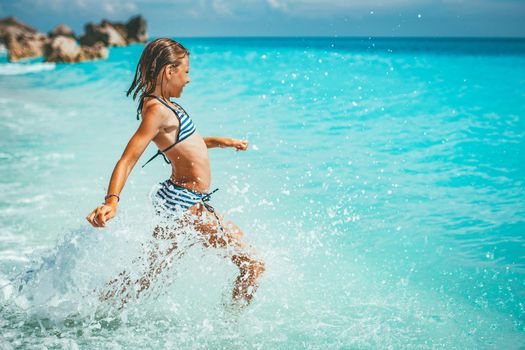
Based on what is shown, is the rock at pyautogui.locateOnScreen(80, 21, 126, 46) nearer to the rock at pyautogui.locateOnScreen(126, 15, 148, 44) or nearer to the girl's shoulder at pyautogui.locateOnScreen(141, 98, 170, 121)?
the rock at pyautogui.locateOnScreen(126, 15, 148, 44)

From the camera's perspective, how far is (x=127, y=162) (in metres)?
2.82

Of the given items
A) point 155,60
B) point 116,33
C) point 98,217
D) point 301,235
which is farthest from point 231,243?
point 116,33

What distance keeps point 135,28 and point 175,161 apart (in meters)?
88.8

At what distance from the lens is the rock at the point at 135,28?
8469 centimetres

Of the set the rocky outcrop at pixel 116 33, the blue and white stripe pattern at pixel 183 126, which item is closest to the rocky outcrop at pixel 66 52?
the rocky outcrop at pixel 116 33

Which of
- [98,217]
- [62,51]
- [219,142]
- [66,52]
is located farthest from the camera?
[66,52]

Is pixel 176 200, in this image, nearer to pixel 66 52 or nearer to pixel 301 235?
pixel 301 235

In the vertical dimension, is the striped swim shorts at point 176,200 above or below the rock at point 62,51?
above

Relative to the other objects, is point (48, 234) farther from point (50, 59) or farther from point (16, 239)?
point (50, 59)

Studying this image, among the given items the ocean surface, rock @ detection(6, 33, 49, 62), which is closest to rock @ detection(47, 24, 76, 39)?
rock @ detection(6, 33, 49, 62)

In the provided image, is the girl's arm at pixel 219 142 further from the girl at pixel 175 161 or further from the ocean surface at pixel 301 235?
the ocean surface at pixel 301 235

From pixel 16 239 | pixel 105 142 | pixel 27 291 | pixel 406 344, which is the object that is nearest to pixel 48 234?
pixel 16 239

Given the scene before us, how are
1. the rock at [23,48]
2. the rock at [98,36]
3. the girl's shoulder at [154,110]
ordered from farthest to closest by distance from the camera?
the rock at [98,36]
the rock at [23,48]
the girl's shoulder at [154,110]

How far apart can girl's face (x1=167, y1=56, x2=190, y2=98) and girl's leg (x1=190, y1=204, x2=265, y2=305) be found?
81 centimetres
